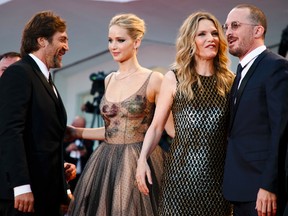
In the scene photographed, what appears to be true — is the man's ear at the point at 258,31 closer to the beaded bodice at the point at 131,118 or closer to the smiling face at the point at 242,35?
the smiling face at the point at 242,35

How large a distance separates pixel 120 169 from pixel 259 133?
103cm

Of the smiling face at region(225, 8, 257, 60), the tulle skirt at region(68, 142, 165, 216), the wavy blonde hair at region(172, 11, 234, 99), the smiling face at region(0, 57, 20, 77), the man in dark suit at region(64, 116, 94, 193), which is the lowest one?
the man in dark suit at region(64, 116, 94, 193)

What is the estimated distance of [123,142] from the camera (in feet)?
11.9

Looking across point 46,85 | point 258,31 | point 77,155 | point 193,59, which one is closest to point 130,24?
point 193,59

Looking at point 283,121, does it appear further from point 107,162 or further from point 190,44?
point 107,162

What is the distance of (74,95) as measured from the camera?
38.0 feet

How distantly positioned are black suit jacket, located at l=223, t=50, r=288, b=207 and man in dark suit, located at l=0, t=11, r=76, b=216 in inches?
33.4

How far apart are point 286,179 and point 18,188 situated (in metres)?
1.19

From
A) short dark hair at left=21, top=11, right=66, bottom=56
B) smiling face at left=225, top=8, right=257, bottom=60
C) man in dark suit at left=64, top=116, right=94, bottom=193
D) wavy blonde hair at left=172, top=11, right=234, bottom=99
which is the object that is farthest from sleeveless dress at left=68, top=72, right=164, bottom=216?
man in dark suit at left=64, top=116, right=94, bottom=193

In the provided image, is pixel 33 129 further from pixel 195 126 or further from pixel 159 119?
pixel 195 126

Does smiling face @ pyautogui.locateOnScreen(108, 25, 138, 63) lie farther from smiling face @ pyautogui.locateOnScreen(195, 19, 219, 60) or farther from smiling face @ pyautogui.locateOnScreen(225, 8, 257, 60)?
smiling face @ pyautogui.locateOnScreen(225, 8, 257, 60)

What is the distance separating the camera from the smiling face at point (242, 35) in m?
3.04

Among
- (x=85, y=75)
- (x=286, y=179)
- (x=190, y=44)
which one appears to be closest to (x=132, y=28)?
(x=190, y=44)

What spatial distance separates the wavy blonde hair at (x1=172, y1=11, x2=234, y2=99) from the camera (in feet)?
10.9
